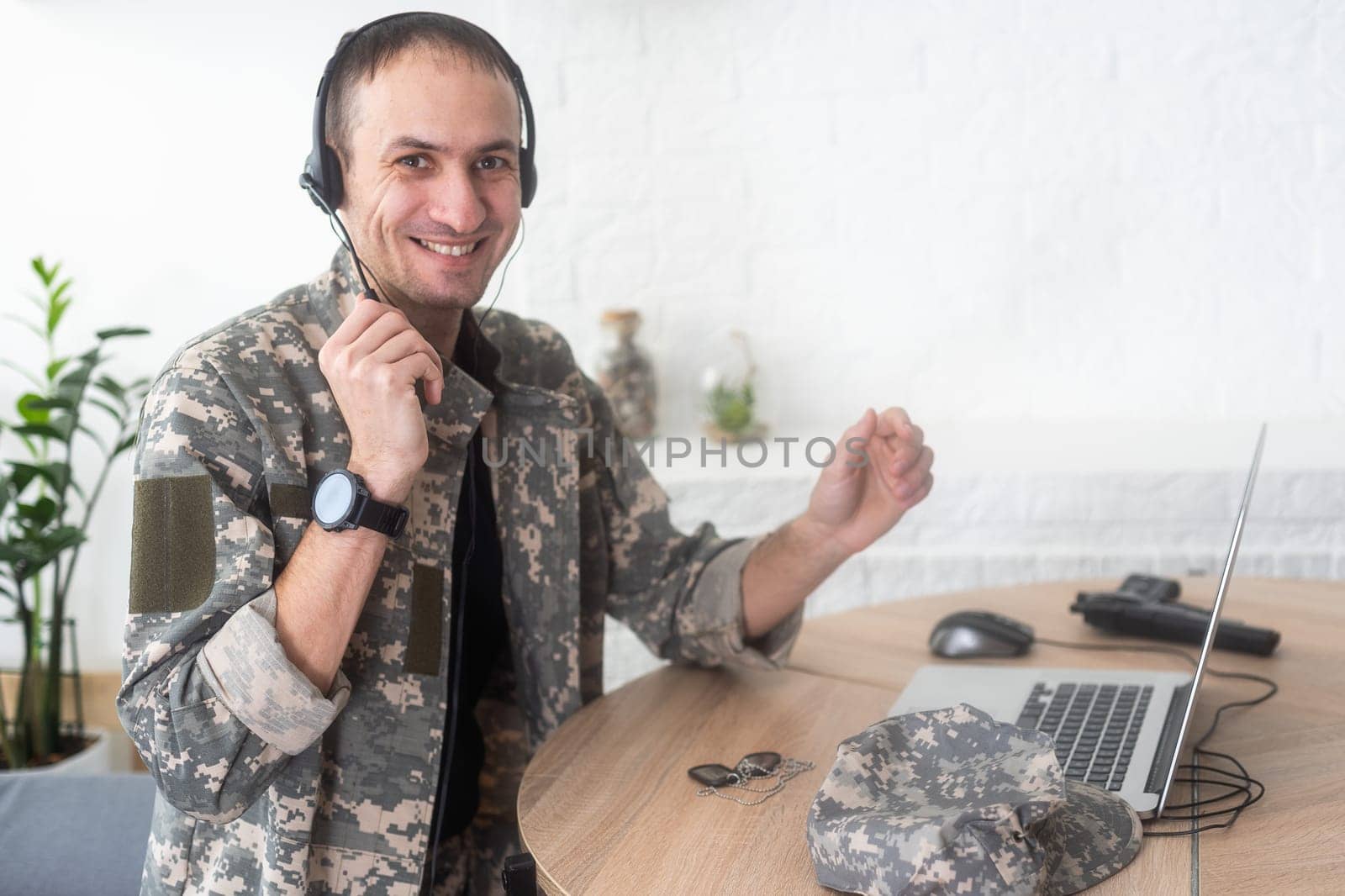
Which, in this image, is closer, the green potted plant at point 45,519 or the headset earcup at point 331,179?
the headset earcup at point 331,179

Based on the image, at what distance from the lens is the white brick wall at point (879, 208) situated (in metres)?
2.45

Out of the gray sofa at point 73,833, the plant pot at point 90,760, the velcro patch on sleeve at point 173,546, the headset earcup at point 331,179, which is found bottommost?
the plant pot at point 90,760

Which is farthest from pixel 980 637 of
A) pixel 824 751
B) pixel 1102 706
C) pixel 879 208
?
pixel 879 208

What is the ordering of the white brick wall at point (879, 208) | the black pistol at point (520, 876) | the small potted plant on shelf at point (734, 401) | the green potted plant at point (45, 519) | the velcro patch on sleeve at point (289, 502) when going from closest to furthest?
the black pistol at point (520, 876)
the velcro patch on sleeve at point (289, 502)
the green potted plant at point (45, 519)
the white brick wall at point (879, 208)
the small potted plant on shelf at point (734, 401)

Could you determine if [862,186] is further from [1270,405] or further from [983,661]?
[983,661]

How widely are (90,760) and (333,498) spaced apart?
5.62ft

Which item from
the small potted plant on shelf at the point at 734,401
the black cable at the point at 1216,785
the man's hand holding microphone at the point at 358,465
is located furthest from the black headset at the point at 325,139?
the small potted plant on shelf at the point at 734,401

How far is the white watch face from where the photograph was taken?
101cm

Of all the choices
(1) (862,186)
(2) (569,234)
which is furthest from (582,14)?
(1) (862,186)

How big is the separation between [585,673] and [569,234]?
4.33 ft

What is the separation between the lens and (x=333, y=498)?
1.02 m

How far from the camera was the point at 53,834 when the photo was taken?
1458 mm

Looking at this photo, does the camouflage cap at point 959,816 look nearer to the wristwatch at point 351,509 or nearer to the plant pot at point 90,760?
the wristwatch at point 351,509

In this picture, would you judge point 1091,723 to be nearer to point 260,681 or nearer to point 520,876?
point 520,876
